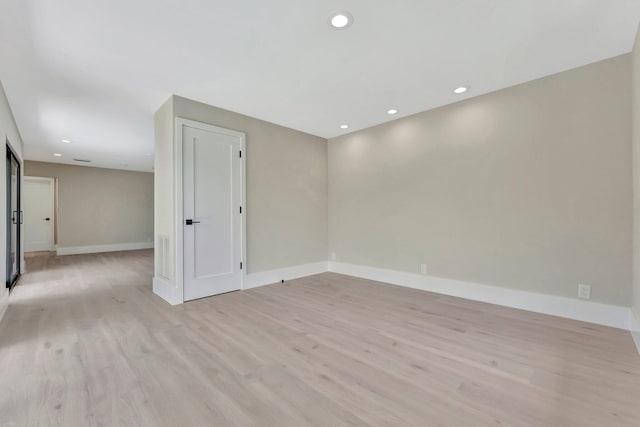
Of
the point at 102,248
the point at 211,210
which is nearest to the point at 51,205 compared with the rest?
the point at 102,248

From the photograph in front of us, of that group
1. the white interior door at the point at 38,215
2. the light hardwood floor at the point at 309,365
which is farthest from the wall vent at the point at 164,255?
the white interior door at the point at 38,215

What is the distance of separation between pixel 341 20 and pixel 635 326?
341 centimetres

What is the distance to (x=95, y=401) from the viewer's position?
1559 mm

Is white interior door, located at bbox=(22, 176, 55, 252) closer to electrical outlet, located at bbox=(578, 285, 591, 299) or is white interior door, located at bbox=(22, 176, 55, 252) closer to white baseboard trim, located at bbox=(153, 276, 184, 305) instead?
white baseboard trim, located at bbox=(153, 276, 184, 305)

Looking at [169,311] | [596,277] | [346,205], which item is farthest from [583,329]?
[169,311]

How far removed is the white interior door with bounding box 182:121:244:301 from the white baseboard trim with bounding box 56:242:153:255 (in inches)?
Answer: 253

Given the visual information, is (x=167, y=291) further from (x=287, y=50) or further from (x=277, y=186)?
(x=287, y=50)

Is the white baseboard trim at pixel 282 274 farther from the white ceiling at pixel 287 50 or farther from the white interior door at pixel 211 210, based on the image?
the white ceiling at pixel 287 50

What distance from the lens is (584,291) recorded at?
2.68m

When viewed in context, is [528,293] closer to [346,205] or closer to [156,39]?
[346,205]

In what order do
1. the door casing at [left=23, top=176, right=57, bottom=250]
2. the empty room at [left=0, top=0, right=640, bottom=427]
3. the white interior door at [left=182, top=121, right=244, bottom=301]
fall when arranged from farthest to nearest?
the door casing at [left=23, top=176, right=57, bottom=250] < the white interior door at [left=182, top=121, right=244, bottom=301] < the empty room at [left=0, top=0, right=640, bottom=427]

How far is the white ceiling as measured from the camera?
6.35 feet

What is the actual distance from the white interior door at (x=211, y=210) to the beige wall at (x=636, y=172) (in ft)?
13.1

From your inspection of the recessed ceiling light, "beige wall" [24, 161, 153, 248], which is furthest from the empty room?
"beige wall" [24, 161, 153, 248]
